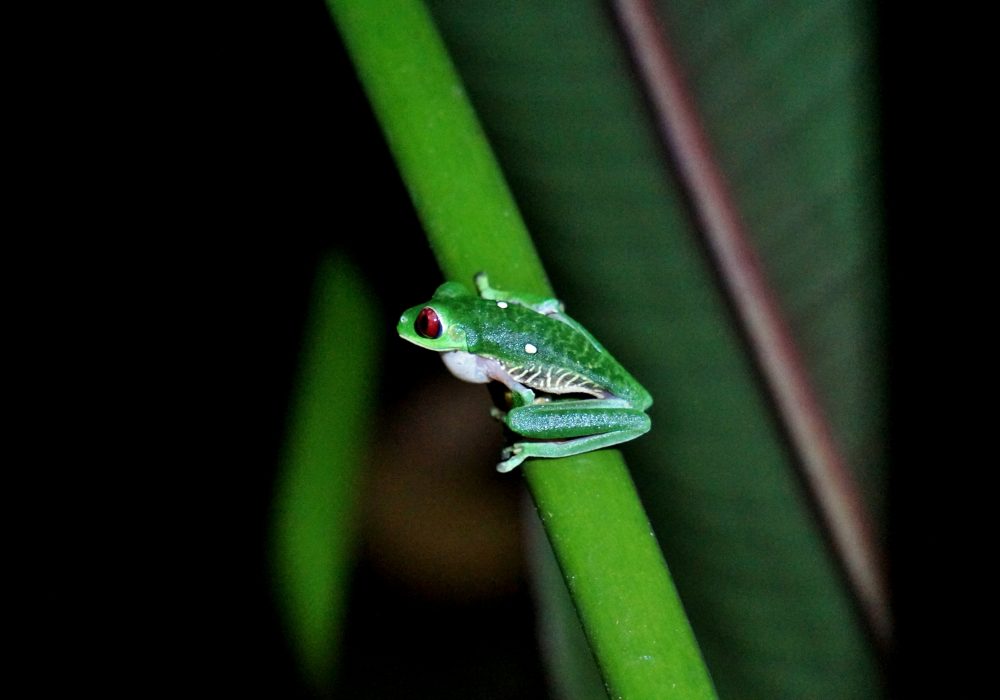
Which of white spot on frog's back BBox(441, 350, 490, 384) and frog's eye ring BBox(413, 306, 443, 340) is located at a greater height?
frog's eye ring BBox(413, 306, 443, 340)

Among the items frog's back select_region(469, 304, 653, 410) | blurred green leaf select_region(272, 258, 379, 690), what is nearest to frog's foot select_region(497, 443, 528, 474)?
frog's back select_region(469, 304, 653, 410)

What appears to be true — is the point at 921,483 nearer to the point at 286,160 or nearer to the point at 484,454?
the point at 286,160

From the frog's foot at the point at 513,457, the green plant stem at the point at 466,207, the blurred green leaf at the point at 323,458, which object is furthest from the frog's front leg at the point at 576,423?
the blurred green leaf at the point at 323,458

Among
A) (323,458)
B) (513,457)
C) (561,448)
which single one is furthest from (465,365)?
(561,448)

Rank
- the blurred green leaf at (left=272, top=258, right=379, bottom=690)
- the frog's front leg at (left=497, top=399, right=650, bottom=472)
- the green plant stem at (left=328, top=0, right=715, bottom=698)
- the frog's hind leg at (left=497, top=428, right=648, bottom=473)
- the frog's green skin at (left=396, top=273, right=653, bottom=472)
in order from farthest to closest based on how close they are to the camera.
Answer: the blurred green leaf at (left=272, top=258, right=379, bottom=690) → the frog's green skin at (left=396, top=273, right=653, bottom=472) → the frog's front leg at (left=497, top=399, right=650, bottom=472) → the frog's hind leg at (left=497, top=428, right=648, bottom=473) → the green plant stem at (left=328, top=0, right=715, bottom=698)

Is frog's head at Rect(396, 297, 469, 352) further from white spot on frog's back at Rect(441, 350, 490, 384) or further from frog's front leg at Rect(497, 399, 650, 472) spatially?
frog's front leg at Rect(497, 399, 650, 472)
